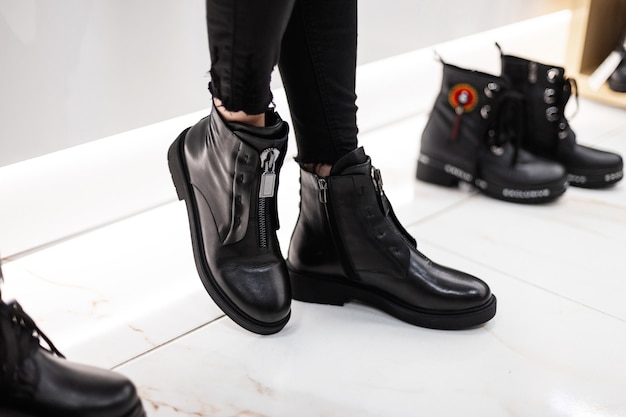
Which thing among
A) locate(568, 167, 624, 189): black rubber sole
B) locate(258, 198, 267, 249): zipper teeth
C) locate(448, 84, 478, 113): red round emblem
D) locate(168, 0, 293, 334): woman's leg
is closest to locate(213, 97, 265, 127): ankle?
locate(168, 0, 293, 334): woman's leg

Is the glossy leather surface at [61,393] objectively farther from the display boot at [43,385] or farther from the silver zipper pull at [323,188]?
the silver zipper pull at [323,188]

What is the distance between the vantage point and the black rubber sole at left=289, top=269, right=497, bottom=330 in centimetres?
109

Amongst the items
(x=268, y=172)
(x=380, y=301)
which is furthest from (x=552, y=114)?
(x=268, y=172)

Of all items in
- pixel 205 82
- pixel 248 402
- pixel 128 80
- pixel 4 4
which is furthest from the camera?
pixel 205 82

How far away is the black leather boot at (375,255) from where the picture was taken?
1.07m

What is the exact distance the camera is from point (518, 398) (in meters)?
0.96

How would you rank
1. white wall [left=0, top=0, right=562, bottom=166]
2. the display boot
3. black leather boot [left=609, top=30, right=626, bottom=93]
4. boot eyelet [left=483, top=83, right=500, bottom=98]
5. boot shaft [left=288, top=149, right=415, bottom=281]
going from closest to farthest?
the display boot < boot shaft [left=288, top=149, right=415, bottom=281] < white wall [left=0, top=0, right=562, bottom=166] < boot eyelet [left=483, top=83, right=500, bottom=98] < black leather boot [left=609, top=30, right=626, bottom=93]

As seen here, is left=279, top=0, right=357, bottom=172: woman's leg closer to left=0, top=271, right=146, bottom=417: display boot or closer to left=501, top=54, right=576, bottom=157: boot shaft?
left=0, top=271, right=146, bottom=417: display boot

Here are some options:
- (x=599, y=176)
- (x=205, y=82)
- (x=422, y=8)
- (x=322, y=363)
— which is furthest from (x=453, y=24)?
(x=322, y=363)

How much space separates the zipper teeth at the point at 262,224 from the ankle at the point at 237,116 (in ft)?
0.34

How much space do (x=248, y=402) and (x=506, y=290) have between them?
18.7 inches

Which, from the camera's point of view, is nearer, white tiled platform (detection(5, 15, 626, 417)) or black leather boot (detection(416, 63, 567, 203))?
white tiled platform (detection(5, 15, 626, 417))

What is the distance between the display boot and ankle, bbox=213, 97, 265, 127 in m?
0.35

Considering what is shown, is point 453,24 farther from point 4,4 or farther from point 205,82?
point 4,4
